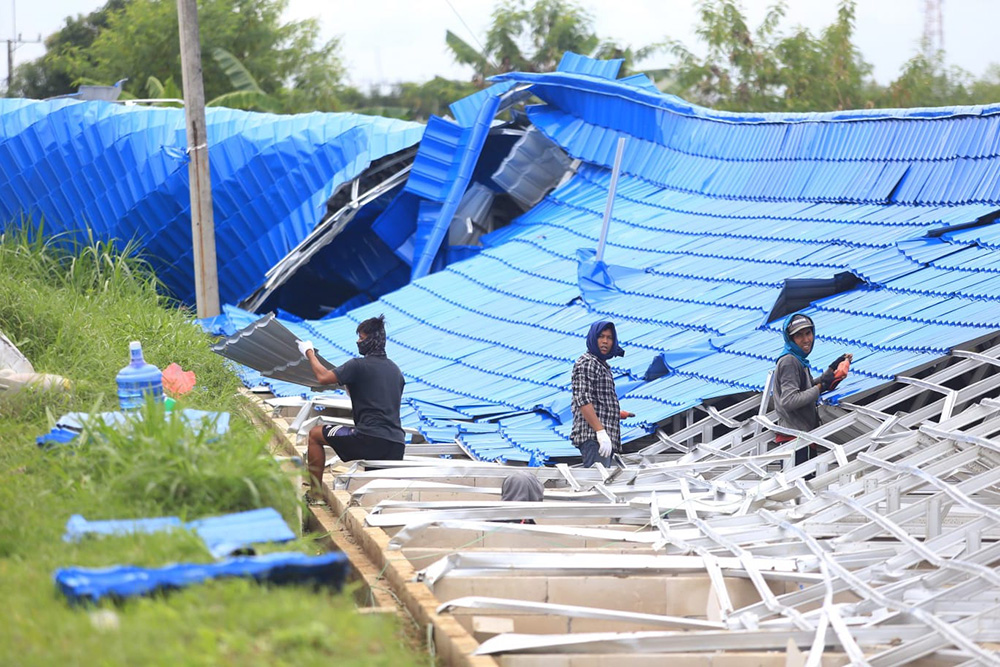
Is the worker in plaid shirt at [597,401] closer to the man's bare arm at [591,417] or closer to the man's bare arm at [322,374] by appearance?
the man's bare arm at [591,417]

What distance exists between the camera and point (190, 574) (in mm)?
3990

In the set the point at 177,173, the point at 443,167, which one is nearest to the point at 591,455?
the point at 443,167

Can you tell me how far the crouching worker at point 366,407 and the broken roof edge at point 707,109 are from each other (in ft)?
17.7

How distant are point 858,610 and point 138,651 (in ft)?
8.89

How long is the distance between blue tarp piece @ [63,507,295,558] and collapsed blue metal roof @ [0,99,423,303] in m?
10.2

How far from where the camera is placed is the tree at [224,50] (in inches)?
1400

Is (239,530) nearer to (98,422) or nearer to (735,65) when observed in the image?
(98,422)

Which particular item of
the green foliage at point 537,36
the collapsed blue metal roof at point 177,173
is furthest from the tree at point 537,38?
the collapsed blue metal roof at point 177,173

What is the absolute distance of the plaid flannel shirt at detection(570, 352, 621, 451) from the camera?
25.1 ft

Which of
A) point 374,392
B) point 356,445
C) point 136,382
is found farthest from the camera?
point 356,445

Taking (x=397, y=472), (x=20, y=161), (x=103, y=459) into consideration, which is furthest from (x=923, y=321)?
(x=20, y=161)

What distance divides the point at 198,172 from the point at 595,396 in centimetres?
667

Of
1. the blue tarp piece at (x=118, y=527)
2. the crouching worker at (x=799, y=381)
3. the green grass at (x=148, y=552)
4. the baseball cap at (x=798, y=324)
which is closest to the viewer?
the green grass at (x=148, y=552)

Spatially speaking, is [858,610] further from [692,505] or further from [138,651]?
[138,651]
